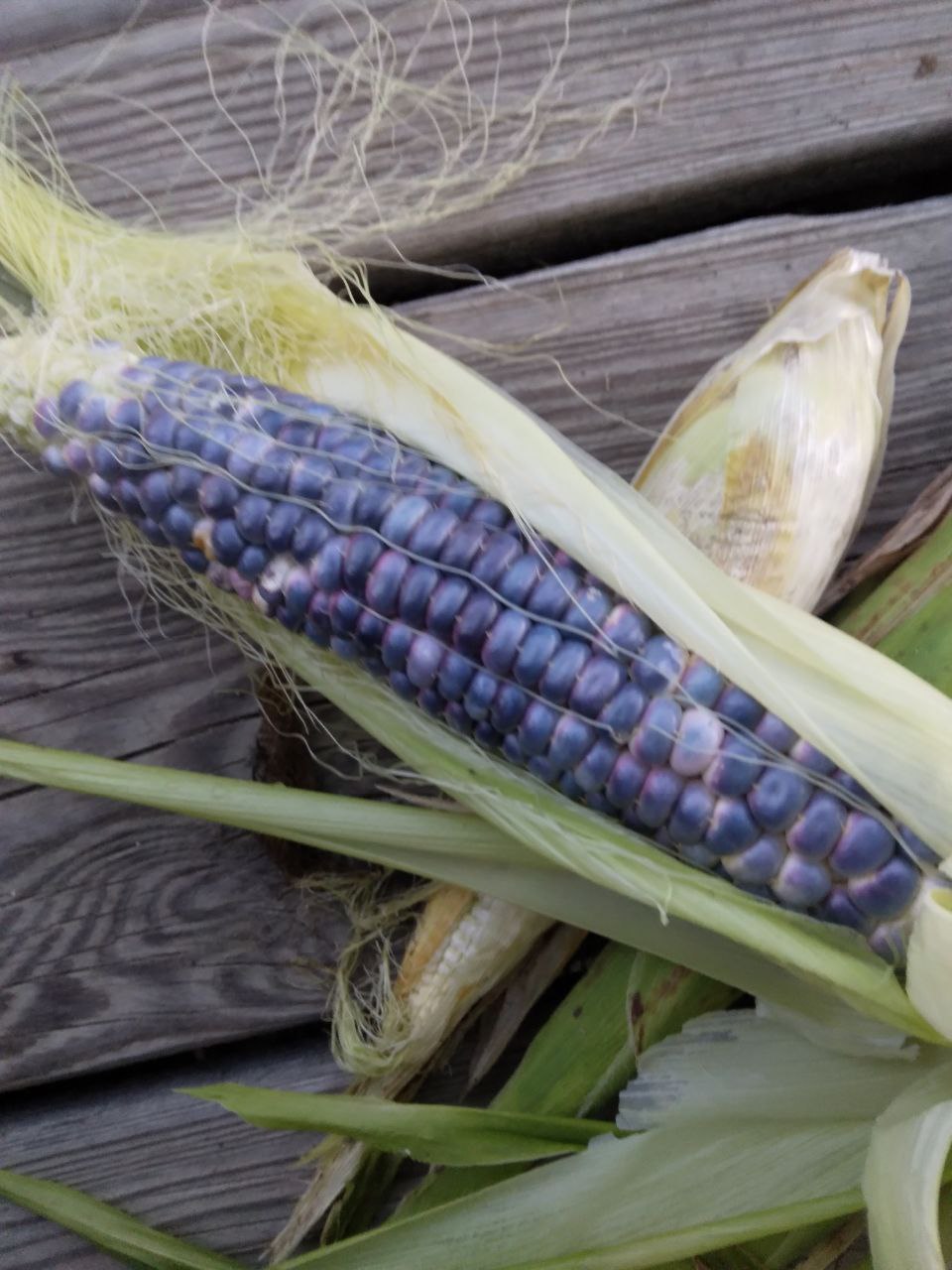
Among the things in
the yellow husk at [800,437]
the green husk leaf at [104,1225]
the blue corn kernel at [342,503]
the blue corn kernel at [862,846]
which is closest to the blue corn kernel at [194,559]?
the blue corn kernel at [342,503]

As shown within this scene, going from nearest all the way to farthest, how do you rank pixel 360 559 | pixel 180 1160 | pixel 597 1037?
pixel 360 559 → pixel 597 1037 → pixel 180 1160

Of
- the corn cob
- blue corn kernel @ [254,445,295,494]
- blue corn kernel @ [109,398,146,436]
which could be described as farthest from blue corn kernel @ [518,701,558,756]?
blue corn kernel @ [109,398,146,436]

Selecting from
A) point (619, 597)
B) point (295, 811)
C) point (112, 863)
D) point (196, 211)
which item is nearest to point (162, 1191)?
point (112, 863)

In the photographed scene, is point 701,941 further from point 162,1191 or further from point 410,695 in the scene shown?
point 162,1191

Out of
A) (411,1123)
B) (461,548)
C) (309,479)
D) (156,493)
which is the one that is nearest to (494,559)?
(461,548)

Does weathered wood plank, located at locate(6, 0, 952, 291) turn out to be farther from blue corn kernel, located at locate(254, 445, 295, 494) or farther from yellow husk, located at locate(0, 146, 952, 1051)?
blue corn kernel, located at locate(254, 445, 295, 494)

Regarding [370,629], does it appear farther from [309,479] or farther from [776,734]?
[776,734]
